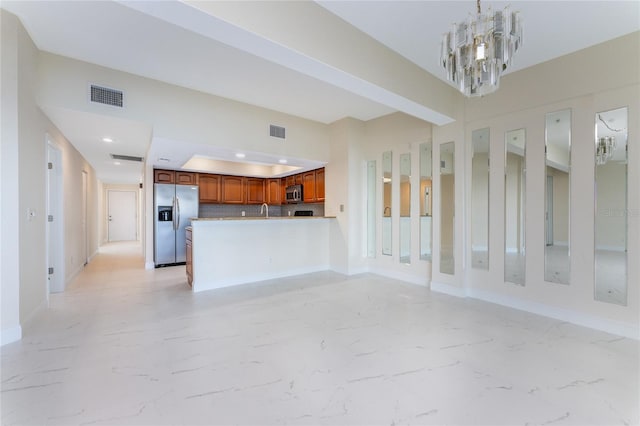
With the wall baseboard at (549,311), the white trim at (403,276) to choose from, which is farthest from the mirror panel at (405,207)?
the wall baseboard at (549,311)

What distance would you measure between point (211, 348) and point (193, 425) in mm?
909

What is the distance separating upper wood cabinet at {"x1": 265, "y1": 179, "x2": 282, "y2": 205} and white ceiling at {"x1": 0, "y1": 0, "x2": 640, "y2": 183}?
3750 mm

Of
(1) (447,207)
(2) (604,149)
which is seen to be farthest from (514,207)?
(2) (604,149)

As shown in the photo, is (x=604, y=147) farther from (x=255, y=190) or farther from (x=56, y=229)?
(x=56, y=229)

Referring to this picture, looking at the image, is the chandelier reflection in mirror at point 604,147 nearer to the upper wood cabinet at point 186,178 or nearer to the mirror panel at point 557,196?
the mirror panel at point 557,196

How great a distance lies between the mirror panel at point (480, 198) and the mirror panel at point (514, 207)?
24 cm

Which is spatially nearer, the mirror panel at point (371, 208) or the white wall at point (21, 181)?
the white wall at point (21, 181)

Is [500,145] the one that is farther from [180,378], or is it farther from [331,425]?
Result: [180,378]

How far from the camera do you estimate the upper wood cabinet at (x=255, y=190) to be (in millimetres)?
7469

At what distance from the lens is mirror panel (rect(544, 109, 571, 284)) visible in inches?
123

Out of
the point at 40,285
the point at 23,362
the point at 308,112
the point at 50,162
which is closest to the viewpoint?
the point at 23,362

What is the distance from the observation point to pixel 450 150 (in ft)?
13.7

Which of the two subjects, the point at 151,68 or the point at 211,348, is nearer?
the point at 211,348

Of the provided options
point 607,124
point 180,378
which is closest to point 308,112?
point 607,124
